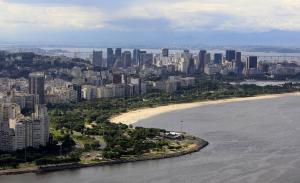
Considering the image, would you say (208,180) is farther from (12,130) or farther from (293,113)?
(293,113)

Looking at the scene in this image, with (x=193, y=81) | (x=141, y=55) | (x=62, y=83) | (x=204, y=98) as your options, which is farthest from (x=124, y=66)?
(x=204, y=98)

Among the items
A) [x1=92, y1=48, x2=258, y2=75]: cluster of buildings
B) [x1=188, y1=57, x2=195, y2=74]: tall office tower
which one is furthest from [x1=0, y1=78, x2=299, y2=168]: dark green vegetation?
[x1=92, y1=48, x2=258, y2=75]: cluster of buildings

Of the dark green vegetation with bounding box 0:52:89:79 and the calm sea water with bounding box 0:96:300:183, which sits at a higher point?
the dark green vegetation with bounding box 0:52:89:79

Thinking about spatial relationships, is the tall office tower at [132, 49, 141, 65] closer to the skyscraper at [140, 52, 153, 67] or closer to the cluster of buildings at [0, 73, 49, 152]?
the skyscraper at [140, 52, 153, 67]

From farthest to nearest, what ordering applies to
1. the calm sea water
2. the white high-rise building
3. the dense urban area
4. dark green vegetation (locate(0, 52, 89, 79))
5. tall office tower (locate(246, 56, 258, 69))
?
tall office tower (locate(246, 56, 258, 69)), dark green vegetation (locate(0, 52, 89, 79)), the dense urban area, the white high-rise building, the calm sea water

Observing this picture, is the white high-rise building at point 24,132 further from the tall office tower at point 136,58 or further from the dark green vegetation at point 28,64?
the tall office tower at point 136,58

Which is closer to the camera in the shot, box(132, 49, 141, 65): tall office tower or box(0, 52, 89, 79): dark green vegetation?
box(0, 52, 89, 79): dark green vegetation

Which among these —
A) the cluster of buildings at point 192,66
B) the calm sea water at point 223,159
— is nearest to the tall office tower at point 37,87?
the calm sea water at point 223,159

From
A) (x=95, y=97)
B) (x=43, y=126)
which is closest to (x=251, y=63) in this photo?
(x=95, y=97)
